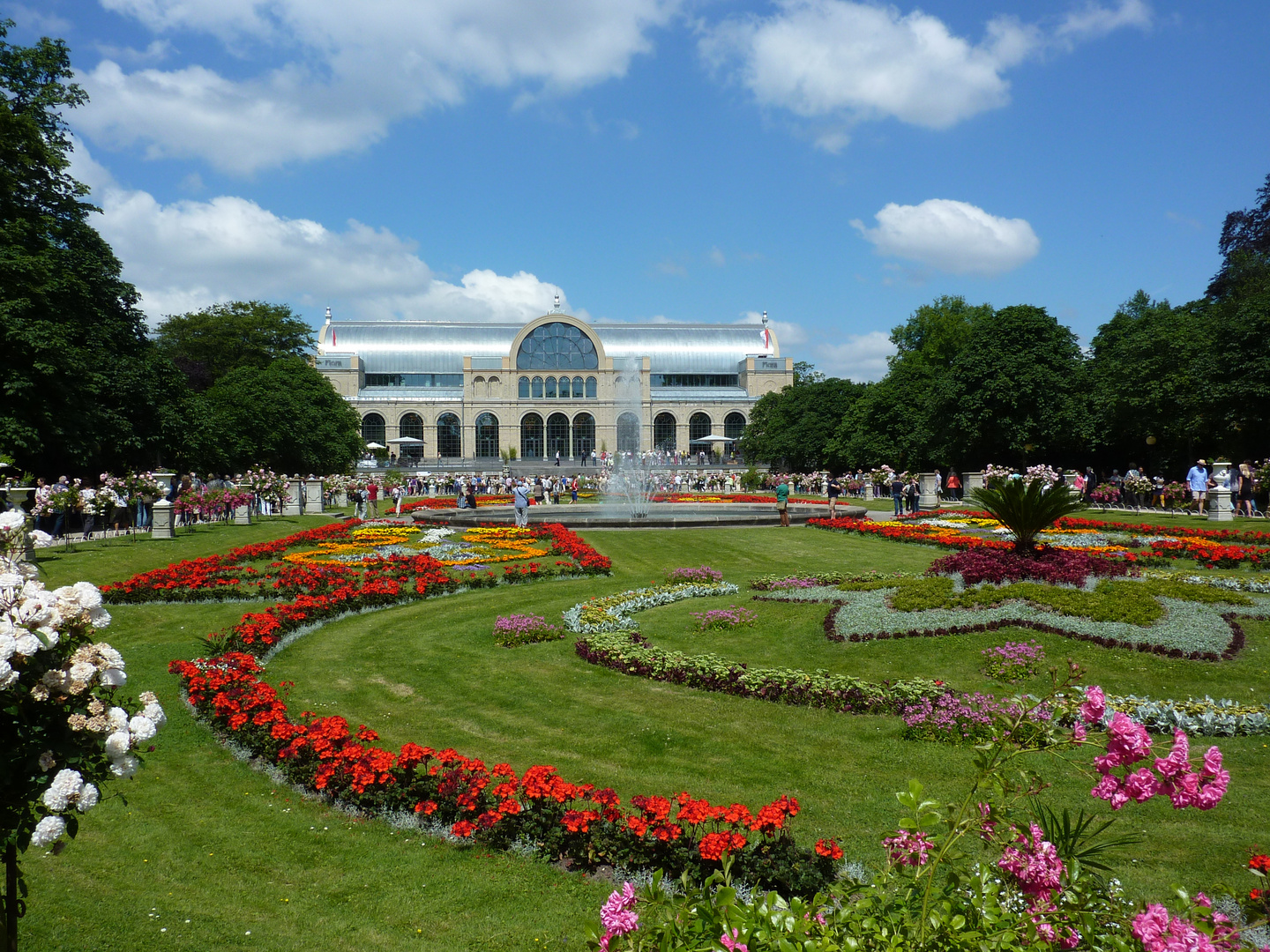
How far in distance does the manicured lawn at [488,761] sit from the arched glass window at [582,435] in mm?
68004

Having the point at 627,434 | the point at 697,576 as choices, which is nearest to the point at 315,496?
the point at 697,576

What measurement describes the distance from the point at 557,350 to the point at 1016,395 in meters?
49.4

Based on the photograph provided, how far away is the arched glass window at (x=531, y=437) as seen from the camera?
78.2 m

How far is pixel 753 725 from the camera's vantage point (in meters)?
6.89

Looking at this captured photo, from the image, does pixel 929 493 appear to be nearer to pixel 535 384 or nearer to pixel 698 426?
pixel 698 426

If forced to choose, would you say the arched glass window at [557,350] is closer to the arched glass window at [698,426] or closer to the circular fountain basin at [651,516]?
the arched glass window at [698,426]

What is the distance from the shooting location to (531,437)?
7869cm

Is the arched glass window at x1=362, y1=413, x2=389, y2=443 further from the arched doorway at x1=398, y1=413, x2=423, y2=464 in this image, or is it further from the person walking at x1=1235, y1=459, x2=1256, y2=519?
the person walking at x1=1235, y1=459, x2=1256, y2=519

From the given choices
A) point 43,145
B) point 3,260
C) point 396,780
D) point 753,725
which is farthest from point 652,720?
point 43,145

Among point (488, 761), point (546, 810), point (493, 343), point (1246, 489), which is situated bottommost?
point (488, 761)

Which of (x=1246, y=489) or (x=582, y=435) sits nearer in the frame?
(x=1246, y=489)

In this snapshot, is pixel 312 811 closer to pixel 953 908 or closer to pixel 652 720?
pixel 652 720

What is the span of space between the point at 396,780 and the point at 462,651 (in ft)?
13.7

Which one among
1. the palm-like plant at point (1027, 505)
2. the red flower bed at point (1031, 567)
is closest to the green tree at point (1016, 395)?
the red flower bed at point (1031, 567)
